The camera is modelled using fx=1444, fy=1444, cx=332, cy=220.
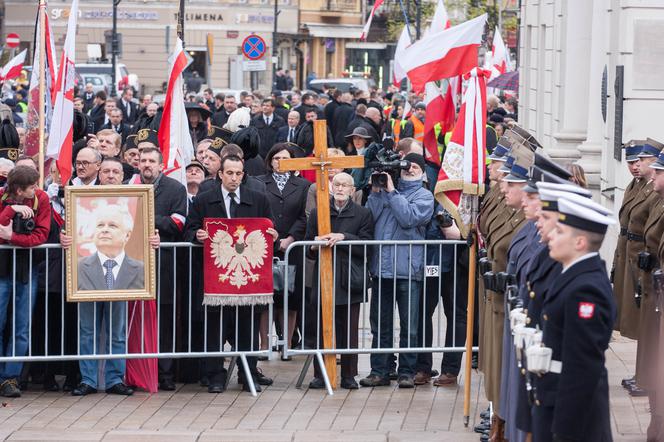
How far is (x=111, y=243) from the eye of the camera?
10562 millimetres

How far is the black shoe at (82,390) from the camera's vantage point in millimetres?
10641

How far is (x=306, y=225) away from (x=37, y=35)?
9.37ft

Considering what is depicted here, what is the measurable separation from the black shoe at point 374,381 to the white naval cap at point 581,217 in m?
4.85

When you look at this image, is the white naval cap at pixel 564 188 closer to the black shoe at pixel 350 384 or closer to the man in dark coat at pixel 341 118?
the black shoe at pixel 350 384

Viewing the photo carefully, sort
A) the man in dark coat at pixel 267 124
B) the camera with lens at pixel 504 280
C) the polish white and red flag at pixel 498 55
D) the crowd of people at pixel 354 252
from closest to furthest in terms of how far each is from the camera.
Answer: the camera with lens at pixel 504 280 → the crowd of people at pixel 354 252 → the man in dark coat at pixel 267 124 → the polish white and red flag at pixel 498 55

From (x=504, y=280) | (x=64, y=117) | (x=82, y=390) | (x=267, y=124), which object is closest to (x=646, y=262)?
(x=504, y=280)

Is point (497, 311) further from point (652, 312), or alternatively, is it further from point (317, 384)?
point (317, 384)

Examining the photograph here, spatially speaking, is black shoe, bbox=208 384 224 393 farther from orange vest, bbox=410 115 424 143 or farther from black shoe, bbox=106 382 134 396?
orange vest, bbox=410 115 424 143

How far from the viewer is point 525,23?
2833cm

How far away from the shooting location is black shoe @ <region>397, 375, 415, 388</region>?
10930 millimetres

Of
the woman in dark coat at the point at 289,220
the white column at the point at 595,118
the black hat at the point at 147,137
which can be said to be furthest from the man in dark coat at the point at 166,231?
the white column at the point at 595,118

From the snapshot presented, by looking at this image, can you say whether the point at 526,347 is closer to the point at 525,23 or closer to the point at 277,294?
the point at 277,294

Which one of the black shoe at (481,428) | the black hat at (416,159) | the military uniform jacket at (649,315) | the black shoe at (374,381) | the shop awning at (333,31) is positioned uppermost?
the shop awning at (333,31)

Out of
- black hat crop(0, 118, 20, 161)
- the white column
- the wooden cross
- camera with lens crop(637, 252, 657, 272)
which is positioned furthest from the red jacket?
the white column
